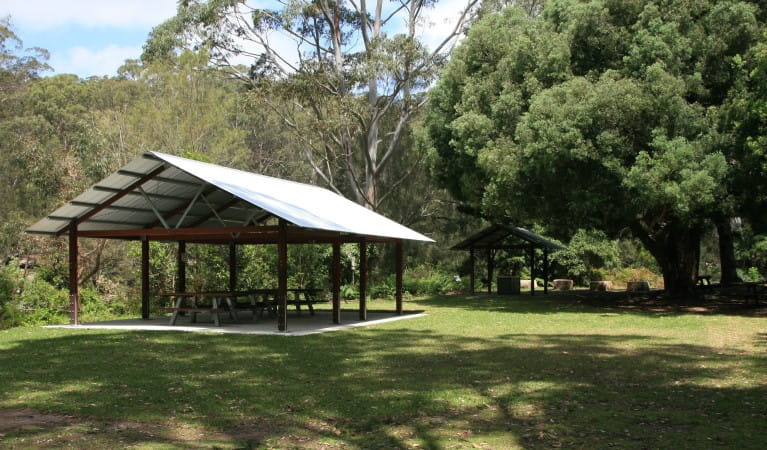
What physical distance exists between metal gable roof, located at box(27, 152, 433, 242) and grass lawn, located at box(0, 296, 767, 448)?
257cm

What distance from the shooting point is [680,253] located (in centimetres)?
2425

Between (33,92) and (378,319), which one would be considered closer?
(378,319)

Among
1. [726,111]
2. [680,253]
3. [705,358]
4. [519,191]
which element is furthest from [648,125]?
[705,358]

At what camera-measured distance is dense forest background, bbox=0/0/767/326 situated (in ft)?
60.2

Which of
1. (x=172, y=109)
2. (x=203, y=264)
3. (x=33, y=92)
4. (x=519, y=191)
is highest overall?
(x=33, y=92)

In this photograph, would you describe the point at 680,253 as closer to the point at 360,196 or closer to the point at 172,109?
the point at 360,196

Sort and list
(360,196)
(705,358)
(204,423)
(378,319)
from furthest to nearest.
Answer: (360,196) → (378,319) → (705,358) → (204,423)

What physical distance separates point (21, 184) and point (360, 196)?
Result: 14.4 meters

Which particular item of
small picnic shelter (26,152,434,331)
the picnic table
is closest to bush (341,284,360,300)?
the picnic table

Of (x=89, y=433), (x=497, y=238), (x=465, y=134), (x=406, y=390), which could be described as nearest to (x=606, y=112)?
(x=465, y=134)

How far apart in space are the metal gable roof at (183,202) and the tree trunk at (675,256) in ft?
32.4

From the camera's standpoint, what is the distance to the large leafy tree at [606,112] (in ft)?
59.3

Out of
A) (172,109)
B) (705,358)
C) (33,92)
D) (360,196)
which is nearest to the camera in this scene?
(705,358)

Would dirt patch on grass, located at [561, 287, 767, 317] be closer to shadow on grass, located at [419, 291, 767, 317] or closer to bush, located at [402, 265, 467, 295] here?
shadow on grass, located at [419, 291, 767, 317]
